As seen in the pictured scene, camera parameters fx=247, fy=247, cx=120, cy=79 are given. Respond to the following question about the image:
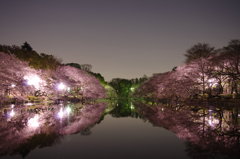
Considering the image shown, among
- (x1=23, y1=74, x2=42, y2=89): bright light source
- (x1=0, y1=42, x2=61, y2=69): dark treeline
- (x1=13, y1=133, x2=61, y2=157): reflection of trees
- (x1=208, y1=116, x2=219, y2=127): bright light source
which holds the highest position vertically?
(x1=0, y1=42, x2=61, y2=69): dark treeline

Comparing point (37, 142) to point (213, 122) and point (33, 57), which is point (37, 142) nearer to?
point (213, 122)

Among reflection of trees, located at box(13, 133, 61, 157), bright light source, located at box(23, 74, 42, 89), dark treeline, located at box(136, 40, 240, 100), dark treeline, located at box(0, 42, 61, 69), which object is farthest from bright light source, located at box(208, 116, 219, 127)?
dark treeline, located at box(0, 42, 61, 69)

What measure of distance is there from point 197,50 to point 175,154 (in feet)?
139

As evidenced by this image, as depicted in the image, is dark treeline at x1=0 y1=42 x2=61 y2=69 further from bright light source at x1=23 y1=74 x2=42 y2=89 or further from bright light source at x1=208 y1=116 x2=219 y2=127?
bright light source at x1=208 y1=116 x2=219 y2=127

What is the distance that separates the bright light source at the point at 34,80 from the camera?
3788 cm

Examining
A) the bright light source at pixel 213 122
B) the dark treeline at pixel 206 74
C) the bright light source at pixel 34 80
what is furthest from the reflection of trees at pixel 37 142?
the bright light source at pixel 34 80

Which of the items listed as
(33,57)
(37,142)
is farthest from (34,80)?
(37,142)

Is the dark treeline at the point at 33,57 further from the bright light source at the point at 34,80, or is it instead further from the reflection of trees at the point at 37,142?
the reflection of trees at the point at 37,142

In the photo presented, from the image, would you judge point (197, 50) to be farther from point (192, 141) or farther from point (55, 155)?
point (55, 155)

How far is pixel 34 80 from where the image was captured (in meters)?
40.3

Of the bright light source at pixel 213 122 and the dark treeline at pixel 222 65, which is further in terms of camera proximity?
the dark treeline at pixel 222 65

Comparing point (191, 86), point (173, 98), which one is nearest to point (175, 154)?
point (191, 86)

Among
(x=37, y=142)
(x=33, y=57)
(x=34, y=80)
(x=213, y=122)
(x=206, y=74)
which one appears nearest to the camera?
(x=37, y=142)

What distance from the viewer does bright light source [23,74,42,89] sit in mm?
37875
